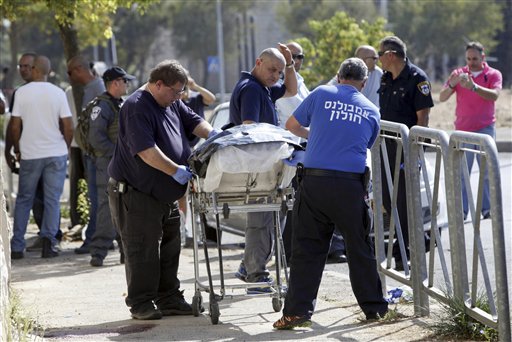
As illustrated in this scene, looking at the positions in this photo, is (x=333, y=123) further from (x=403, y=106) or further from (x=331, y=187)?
(x=403, y=106)

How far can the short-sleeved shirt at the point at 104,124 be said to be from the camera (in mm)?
9977

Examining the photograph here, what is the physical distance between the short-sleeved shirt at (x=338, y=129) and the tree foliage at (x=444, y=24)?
48.2 metres

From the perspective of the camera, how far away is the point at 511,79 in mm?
50531

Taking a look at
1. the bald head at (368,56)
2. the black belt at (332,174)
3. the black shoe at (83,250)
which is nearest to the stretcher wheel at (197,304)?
the black belt at (332,174)

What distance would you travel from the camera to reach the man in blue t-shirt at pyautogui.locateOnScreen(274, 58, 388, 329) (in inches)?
267

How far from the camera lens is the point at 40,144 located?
10859 millimetres

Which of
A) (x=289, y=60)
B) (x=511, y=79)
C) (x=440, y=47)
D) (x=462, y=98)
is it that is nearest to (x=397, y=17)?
(x=440, y=47)

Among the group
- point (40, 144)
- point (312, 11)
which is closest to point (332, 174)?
point (40, 144)

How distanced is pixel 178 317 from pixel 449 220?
2199mm

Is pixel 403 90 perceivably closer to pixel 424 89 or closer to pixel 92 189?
pixel 424 89

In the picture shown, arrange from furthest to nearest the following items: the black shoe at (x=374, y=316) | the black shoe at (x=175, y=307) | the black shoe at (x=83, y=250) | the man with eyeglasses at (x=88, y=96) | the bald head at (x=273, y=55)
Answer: the black shoe at (x=83, y=250), the man with eyeglasses at (x=88, y=96), the bald head at (x=273, y=55), the black shoe at (x=175, y=307), the black shoe at (x=374, y=316)

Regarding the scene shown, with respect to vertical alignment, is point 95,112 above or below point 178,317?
above

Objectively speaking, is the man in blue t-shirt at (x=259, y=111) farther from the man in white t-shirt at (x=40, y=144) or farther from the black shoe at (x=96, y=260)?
the man in white t-shirt at (x=40, y=144)

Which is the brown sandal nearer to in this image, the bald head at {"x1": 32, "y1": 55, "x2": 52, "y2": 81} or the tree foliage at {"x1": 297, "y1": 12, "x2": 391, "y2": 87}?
the bald head at {"x1": 32, "y1": 55, "x2": 52, "y2": 81}
